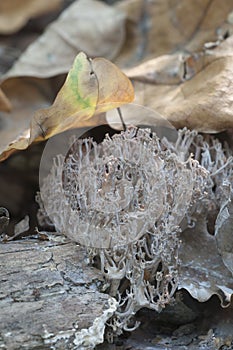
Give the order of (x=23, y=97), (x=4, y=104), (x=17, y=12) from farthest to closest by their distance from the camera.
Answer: (x=17, y=12)
(x=23, y=97)
(x=4, y=104)

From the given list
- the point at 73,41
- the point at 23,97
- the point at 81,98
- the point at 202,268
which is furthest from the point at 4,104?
the point at 202,268

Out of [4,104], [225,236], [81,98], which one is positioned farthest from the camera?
[4,104]

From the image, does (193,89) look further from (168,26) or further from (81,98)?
(168,26)

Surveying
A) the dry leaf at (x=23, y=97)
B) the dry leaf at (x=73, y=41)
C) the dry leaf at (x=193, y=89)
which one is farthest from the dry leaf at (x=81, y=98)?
the dry leaf at (x=73, y=41)

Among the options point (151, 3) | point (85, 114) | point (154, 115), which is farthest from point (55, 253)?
point (151, 3)

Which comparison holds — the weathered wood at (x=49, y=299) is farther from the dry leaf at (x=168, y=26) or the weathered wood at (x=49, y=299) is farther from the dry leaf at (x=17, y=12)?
the dry leaf at (x=17, y=12)

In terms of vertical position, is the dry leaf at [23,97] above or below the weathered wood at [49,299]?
above

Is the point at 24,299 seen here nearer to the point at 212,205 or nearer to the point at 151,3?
the point at 212,205
